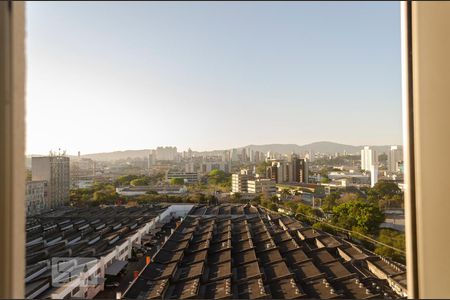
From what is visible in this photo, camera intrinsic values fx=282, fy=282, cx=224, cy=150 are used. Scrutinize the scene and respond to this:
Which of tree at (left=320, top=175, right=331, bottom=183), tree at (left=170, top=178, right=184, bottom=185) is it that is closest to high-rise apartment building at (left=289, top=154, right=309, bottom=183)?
tree at (left=320, top=175, right=331, bottom=183)

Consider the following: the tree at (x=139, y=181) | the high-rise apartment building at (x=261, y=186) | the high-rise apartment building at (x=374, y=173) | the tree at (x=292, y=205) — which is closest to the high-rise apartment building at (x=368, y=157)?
the high-rise apartment building at (x=374, y=173)

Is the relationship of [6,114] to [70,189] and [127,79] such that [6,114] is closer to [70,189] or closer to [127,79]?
[127,79]

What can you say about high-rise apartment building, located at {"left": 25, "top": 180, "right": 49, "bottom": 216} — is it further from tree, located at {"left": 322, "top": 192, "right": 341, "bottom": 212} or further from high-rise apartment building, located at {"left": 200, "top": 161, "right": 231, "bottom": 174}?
tree, located at {"left": 322, "top": 192, "right": 341, "bottom": 212}

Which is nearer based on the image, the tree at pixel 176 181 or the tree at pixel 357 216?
the tree at pixel 357 216

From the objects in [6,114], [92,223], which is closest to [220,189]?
[92,223]

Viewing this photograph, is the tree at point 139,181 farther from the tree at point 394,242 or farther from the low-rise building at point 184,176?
the tree at point 394,242

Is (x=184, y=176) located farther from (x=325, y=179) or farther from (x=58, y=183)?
(x=325, y=179)

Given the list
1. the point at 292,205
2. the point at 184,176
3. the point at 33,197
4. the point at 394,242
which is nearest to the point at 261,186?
the point at 292,205
